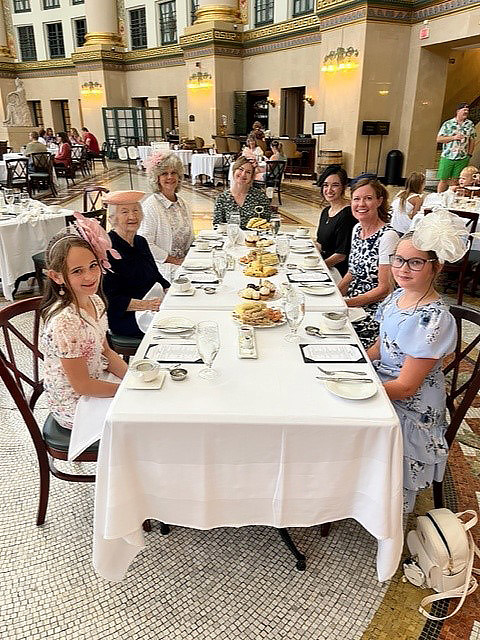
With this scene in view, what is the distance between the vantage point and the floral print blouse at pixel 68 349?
1.62 metres

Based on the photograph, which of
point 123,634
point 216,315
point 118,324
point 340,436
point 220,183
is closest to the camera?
point 340,436

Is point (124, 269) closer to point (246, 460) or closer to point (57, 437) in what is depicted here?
point (57, 437)

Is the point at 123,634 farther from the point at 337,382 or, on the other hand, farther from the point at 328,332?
the point at 328,332

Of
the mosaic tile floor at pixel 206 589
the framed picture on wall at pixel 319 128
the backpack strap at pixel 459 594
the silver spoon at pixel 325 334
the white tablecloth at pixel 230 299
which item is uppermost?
the framed picture on wall at pixel 319 128

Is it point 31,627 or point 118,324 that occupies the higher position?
point 118,324

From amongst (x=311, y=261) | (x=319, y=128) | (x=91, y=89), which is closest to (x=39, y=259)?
(x=311, y=261)

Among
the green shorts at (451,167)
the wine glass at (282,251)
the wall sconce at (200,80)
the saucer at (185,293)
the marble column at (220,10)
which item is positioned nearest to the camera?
the saucer at (185,293)

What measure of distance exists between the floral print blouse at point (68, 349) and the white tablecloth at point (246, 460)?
310 mm

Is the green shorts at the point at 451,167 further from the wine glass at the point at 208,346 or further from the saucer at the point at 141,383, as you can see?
the saucer at the point at 141,383

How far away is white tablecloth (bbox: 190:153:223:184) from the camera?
10898 mm

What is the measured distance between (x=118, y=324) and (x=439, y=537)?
1845 millimetres

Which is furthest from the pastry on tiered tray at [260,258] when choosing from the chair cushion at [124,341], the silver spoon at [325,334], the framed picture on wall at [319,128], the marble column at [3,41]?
the marble column at [3,41]

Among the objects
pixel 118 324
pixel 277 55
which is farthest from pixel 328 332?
pixel 277 55

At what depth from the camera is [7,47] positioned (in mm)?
21359
